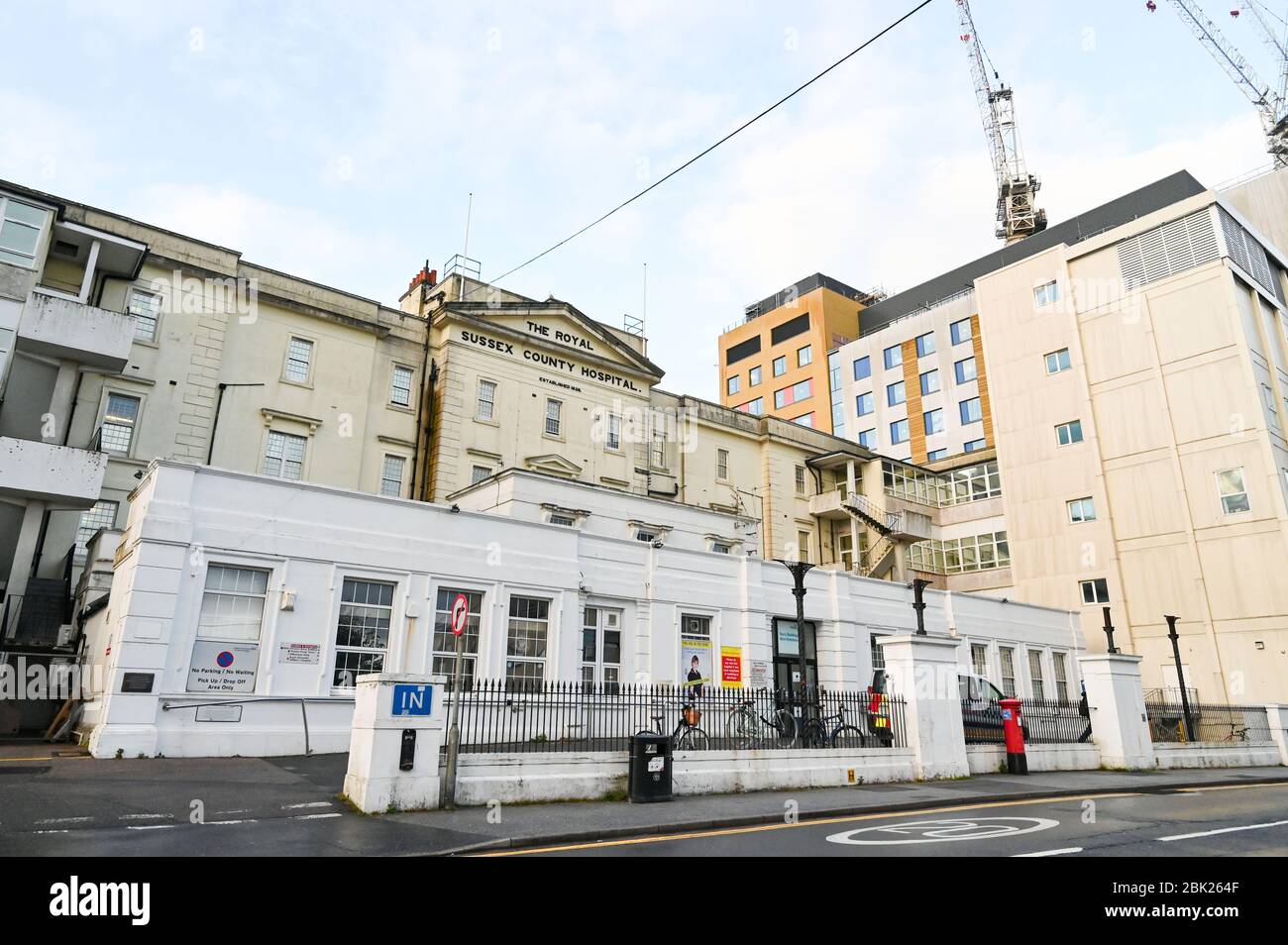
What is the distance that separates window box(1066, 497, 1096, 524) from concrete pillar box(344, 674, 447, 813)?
38548mm

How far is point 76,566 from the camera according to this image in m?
24.9

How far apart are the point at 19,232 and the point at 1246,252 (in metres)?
53.4

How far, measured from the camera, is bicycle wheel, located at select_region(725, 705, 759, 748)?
50.9 feet

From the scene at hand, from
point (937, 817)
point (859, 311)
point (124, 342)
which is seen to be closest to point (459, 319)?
point (124, 342)

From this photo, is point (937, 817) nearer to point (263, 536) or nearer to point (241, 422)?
point (263, 536)

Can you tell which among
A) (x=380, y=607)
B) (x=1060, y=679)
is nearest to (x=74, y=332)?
(x=380, y=607)

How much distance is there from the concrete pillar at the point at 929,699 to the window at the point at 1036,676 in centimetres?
2259

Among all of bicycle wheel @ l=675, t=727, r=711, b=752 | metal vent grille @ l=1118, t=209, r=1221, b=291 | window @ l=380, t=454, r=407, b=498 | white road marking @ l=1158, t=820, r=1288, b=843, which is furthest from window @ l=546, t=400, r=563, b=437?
metal vent grille @ l=1118, t=209, r=1221, b=291

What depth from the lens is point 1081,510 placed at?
132 ft

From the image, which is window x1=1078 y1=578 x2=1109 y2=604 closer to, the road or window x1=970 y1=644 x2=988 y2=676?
window x1=970 y1=644 x2=988 y2=676

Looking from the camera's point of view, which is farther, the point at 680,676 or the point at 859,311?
the point at 859,311

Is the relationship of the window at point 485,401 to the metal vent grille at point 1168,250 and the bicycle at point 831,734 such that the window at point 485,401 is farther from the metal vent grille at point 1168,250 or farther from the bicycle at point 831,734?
the metal vent grille at point 1168,250

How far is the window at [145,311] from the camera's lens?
91.8 feet
